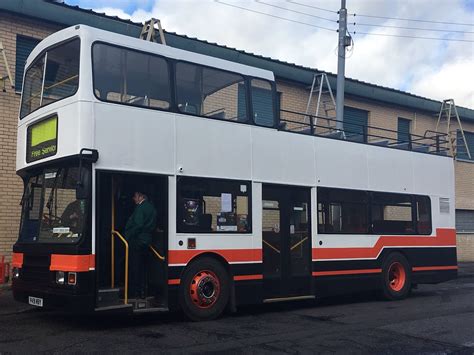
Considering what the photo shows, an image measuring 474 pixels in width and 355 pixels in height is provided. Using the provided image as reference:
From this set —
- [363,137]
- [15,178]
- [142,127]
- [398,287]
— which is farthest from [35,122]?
[398,287]

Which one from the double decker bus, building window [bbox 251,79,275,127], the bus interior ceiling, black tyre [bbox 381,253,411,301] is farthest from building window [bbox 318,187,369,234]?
the bus interior ceiling

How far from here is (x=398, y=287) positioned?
41.8 ft

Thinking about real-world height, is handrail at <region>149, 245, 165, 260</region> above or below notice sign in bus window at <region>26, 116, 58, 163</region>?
below

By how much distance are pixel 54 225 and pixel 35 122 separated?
72.6 inches

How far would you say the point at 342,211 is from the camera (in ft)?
38.5

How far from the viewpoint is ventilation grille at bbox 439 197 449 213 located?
14.0 metres

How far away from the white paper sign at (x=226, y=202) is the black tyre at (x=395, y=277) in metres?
4.39

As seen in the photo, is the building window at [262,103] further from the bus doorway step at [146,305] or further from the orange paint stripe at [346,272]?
the bus doorway step at [146,305]

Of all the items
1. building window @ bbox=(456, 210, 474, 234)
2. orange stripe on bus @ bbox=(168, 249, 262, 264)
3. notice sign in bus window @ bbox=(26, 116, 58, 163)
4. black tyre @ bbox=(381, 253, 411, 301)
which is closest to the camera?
notice sign in bus window @ bbox=(26, 116, 58, 163)

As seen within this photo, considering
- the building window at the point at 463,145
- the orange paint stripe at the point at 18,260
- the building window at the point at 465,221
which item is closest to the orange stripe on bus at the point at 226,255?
the orange paint stripe at the point at 18,260

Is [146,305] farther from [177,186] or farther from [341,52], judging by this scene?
[341,52]

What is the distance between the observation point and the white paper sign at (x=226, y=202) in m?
9.81

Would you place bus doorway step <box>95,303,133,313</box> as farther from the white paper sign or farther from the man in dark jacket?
the white paper sign

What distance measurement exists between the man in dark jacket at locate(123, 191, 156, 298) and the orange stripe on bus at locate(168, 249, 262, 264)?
461mm
